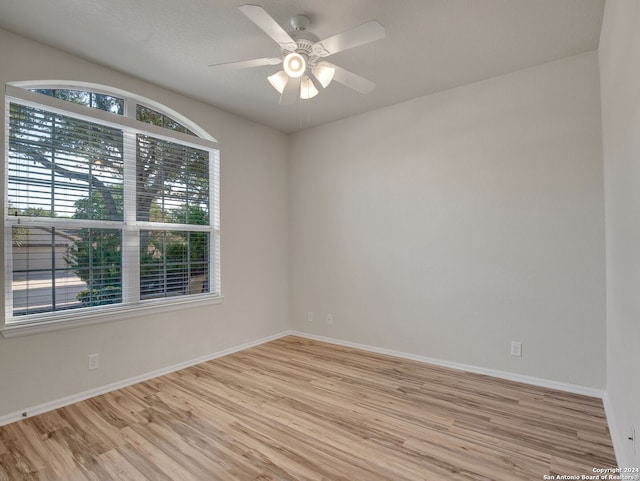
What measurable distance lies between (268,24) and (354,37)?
481 millimetres

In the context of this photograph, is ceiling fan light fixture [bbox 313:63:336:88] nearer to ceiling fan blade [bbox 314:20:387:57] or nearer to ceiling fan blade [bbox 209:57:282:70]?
ceiling fan blade [bbox 314:20:387:57]

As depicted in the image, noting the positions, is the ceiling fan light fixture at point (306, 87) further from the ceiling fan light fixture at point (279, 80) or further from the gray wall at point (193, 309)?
the gray wall at point (193, 309)

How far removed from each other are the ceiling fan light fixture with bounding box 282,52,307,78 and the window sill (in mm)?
2472

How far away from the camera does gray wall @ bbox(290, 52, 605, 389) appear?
8.84 ft

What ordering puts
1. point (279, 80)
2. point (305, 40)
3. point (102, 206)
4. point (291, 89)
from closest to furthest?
point (305, 40) → point (279, 80) → point (291, 89) → point (102, 206)

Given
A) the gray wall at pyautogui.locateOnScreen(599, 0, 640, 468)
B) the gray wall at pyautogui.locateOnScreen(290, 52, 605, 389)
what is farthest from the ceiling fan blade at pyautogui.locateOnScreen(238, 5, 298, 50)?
the gray wall at pyautogui.locateOnScreen(290, 52, 605, 389)

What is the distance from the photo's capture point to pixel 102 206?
2896 mm

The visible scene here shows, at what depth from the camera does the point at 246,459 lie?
1.93 metres

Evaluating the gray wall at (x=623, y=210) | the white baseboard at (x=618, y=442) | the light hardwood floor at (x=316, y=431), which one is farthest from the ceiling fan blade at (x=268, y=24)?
the white baseboard at (x=618, y=442)

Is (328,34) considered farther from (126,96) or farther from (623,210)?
(623,210)

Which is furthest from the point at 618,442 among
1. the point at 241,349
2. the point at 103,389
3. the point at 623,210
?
the point at 103,389

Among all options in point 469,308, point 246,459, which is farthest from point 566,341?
point 246,459

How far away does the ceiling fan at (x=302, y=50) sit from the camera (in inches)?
69.7

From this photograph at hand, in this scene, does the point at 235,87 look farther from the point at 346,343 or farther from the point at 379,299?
the point at 346,343
